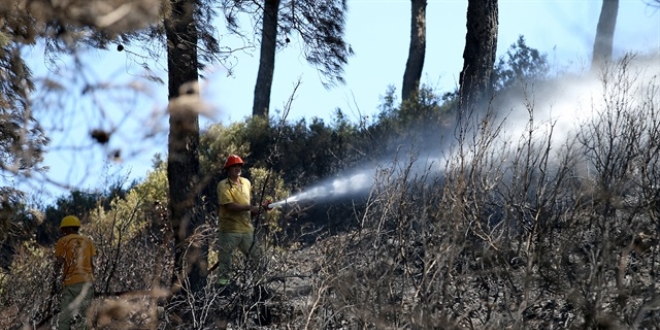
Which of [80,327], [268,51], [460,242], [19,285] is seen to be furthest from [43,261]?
[268,51]

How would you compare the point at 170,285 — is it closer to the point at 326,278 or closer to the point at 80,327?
the point at 80,327

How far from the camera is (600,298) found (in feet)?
26.4

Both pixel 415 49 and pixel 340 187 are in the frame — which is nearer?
pixel 340 187

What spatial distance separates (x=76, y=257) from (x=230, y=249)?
164cm

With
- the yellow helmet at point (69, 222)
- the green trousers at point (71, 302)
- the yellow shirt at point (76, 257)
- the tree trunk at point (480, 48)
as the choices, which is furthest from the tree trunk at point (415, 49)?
the green trousers at point (71, 302)

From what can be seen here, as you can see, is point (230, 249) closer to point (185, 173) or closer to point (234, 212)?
point (234, 212)

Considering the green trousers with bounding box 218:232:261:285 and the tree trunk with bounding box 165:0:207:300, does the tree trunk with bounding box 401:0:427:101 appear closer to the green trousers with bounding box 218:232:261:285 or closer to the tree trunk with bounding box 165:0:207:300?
the tree trunk with bounding box 165:0:207:300

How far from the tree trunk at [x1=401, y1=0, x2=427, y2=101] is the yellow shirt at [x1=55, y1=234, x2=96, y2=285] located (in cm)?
1273

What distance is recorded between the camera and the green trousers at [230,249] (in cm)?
1199

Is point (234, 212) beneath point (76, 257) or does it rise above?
above

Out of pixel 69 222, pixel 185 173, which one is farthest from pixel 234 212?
pixel 69 222

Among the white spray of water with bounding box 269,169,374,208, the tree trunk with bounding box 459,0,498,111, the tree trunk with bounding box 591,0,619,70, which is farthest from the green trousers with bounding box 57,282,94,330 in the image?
the tree trunk with bounding box 591,0,619,70

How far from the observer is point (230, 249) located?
12523 millimetres

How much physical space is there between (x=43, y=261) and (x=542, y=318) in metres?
7.48
